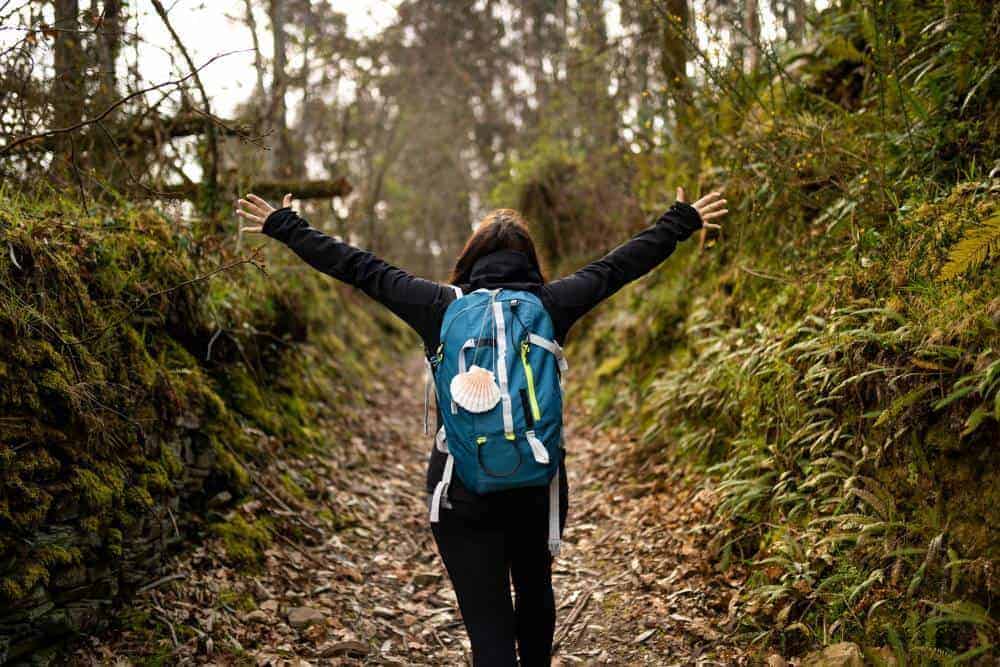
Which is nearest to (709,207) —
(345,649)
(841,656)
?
(841,656)

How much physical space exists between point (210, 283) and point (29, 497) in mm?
2569

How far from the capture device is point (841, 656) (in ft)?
10.2

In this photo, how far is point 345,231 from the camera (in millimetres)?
17172

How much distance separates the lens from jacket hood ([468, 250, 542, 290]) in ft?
9.63

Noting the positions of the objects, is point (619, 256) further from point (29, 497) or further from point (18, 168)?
point (18, 168)

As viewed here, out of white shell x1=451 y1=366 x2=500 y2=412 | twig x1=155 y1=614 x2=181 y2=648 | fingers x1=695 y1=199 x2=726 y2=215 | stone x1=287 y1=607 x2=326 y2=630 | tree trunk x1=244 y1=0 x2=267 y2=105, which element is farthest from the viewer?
tree trunk x1=244 y1=0 x2=267 y2=105

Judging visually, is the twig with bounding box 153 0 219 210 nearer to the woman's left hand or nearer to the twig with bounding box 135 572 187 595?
the woman's left hand

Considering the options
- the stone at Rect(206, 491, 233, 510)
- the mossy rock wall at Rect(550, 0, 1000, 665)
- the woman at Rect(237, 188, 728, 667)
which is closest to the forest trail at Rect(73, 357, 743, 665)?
the stone at Rect(206, 491, 233, 510)

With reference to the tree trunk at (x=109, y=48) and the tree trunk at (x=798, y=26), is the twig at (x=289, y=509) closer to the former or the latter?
the tree trunk at (x=109, y=48)

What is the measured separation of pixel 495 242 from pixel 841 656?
2.32m

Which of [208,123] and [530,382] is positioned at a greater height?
[208,123]

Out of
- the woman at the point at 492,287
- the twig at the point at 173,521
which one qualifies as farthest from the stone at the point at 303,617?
the woman at the point at 492,287

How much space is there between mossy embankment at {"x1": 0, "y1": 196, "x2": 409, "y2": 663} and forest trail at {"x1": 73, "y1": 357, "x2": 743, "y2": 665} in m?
0.22

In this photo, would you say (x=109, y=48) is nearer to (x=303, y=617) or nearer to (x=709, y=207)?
(x=303, y=617)
